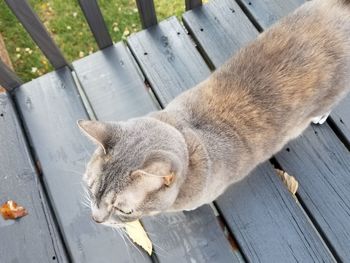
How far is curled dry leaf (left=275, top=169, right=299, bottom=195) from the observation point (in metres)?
1.68

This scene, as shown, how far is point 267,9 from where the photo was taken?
202cm

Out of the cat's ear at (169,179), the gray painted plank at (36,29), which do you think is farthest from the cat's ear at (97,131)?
the gray painted plank at (36,29)

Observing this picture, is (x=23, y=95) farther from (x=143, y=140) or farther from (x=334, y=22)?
(x=334, y=22)

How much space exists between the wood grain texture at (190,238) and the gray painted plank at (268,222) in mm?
62

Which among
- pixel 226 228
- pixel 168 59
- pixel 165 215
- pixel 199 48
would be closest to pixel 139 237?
pixel 165 215

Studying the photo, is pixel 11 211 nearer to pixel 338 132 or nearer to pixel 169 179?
pixel 169 179

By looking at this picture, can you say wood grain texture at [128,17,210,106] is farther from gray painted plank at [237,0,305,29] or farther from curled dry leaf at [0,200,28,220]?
curled dry leaf at [0,200,28,220]

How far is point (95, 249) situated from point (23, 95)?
2.64ft

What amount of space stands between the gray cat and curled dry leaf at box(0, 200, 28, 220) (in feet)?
1.75

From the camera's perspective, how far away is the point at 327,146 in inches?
68.6

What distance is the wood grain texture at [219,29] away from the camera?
6.40 ft

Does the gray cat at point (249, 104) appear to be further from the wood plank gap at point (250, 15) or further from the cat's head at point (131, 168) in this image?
the wood plank gap at point (250, 15)

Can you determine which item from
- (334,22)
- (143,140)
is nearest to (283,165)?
(334,22)

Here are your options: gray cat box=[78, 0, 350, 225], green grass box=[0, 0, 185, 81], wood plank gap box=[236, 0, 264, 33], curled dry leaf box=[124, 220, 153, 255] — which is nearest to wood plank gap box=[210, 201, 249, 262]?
gray cat box=[78, 0, 350, 225]
